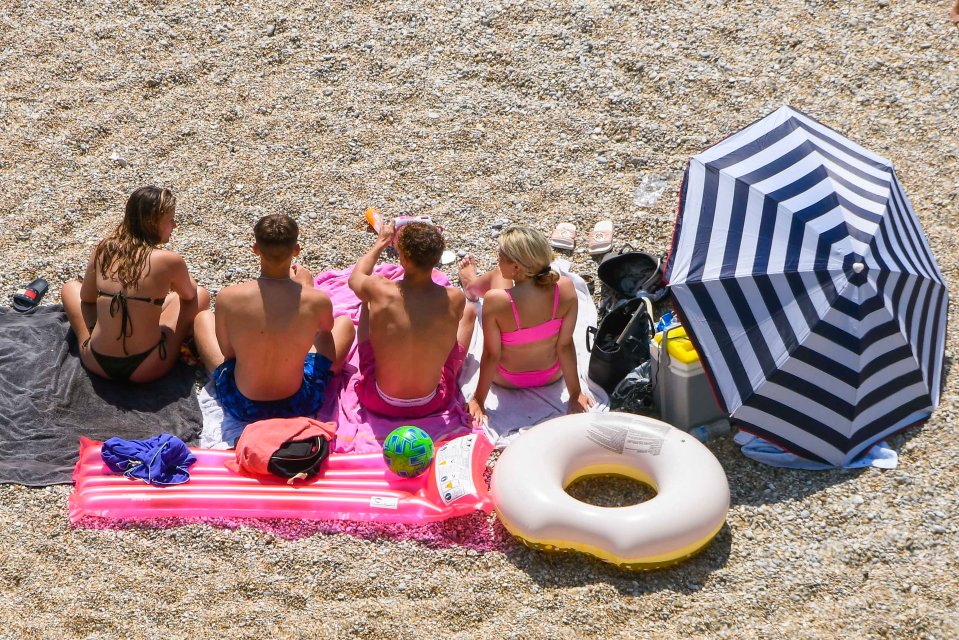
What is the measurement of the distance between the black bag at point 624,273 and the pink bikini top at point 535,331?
0.79 m

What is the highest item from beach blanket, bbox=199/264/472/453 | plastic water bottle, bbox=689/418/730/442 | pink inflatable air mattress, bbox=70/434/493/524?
plastic water bottle, bbox=689/418/730/442

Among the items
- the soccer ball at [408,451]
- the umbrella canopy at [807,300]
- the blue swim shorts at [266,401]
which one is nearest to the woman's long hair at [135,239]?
the blue swim shorts at [266,401]

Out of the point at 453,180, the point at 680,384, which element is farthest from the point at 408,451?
the point at 453,180

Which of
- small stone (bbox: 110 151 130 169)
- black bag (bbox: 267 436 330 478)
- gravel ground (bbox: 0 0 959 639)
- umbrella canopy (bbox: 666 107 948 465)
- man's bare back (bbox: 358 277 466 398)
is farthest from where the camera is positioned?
small stone (bbox: 110 151 130 169)

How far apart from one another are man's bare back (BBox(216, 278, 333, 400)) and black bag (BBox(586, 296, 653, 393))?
1.62m

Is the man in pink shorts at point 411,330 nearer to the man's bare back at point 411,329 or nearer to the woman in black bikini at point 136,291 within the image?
the man's bare back at point 411,329

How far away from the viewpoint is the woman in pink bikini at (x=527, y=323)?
17.5 feet

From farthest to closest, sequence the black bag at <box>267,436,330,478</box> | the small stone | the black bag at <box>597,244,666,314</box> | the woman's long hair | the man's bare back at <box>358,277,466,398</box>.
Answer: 1. the small stone
2. the black bag at <box>597,244,666,314</box>
3. the woman's long hair
4. the man's bare back at <box>358,277,466,398</box>
5. the black bag at <box>267,436,330,478</box>

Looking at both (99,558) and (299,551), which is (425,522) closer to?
(299,551)

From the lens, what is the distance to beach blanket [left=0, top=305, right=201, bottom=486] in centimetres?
532

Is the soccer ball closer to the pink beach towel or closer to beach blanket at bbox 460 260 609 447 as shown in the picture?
the pink beach towel

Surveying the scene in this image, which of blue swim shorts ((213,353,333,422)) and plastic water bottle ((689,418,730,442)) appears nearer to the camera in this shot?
plastic water bottle ((689,418,730,442))

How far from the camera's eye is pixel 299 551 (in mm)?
4750

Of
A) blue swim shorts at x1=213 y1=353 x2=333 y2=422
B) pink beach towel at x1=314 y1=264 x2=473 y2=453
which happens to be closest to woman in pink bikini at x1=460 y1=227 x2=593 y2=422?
pink beach towel at x1=314 y1=264 x2=473 y2=453
